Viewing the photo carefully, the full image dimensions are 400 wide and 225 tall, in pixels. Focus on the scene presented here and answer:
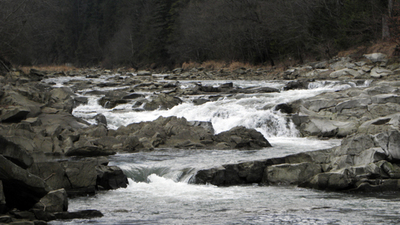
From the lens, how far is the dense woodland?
102ft

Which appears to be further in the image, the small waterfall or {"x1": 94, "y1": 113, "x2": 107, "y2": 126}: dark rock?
{"x1": 94, "y1": 113, "x2": 107, "y2": 126}: dark rock

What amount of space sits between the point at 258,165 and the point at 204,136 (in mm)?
4847

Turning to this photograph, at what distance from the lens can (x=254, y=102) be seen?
20.3 metres

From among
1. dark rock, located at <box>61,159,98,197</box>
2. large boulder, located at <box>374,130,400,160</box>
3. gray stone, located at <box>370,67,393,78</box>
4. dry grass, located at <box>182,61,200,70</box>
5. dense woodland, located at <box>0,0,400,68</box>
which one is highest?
dense woodland, located at <box>0,0,400,68</box>

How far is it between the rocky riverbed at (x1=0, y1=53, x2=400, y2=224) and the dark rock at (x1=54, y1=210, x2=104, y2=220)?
0.02 m

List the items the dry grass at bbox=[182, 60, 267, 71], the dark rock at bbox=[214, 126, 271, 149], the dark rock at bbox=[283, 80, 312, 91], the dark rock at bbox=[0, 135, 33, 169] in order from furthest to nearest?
1. the dry grass at bbox=[182, 60, 267, 71]
2. the dark rock at bbox=[283, 80, 312, 91]
3. the dark rock at bbox=[214, 126, 271, 149]
4. the dark rock at bbox=[0, 135, 33, 169]

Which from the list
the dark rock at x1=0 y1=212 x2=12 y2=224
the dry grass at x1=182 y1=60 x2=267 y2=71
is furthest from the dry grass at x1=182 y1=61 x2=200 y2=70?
the dark rock at x1=0 y1=212 x2=12 y2=224

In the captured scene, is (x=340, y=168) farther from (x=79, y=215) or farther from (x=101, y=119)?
(x=101, y=119)

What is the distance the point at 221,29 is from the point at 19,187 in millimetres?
44052

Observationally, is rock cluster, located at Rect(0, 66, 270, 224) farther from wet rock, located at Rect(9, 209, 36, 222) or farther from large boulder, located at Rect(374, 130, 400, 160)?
large boulder, located at Rect(374, 130, 400, 160)

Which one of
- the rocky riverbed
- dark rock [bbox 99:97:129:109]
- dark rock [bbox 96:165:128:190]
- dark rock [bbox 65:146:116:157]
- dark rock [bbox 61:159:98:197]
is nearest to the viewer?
the rocky riverbed

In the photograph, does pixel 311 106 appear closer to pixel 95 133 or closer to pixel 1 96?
pixel 95 133

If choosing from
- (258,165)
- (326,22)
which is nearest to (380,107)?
(258,165)

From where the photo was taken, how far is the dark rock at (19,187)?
20.9ft
